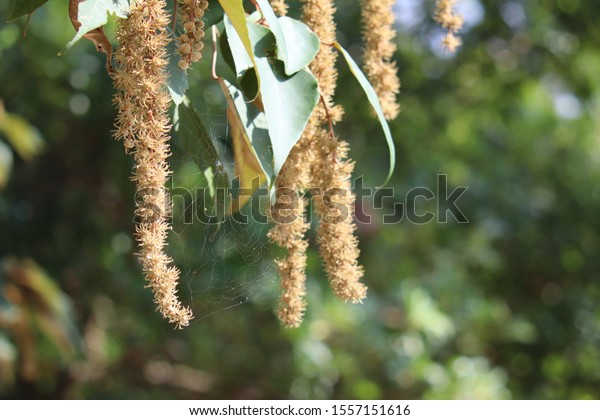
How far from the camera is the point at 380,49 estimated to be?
2.70 ft

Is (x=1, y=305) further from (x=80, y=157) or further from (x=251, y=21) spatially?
(x=251, y=21)

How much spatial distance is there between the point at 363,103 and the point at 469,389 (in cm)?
109

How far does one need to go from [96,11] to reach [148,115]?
9 centimetres

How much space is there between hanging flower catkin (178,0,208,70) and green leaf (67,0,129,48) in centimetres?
5

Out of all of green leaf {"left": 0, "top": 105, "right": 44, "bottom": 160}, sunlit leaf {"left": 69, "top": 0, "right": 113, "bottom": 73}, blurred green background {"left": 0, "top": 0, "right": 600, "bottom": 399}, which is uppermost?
sunlit leaf {"left": 69, "top": 0, "right": 113, "bottom": 73}

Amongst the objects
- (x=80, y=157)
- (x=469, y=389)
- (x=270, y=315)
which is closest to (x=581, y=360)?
(x=469, y=389)

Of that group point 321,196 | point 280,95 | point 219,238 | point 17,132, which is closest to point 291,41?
point 280,95

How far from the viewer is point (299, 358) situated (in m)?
2.51

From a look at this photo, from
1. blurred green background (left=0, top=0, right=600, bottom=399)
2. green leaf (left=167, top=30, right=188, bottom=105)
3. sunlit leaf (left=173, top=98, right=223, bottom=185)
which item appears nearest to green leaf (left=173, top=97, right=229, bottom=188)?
sunlit leaf (left=173, top=98, right=223, bottom=185)

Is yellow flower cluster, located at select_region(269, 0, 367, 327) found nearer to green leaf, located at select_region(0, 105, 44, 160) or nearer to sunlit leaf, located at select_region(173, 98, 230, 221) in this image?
sunlit leaf, located at select_region(173, 98, 230, 221)

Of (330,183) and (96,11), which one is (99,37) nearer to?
(96,11)

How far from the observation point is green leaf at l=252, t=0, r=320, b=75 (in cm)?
61

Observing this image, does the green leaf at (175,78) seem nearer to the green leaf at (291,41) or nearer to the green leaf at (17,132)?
the green leaf at (291,41)

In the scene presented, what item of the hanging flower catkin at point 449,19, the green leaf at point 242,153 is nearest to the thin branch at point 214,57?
the green leaf at point 242,153
